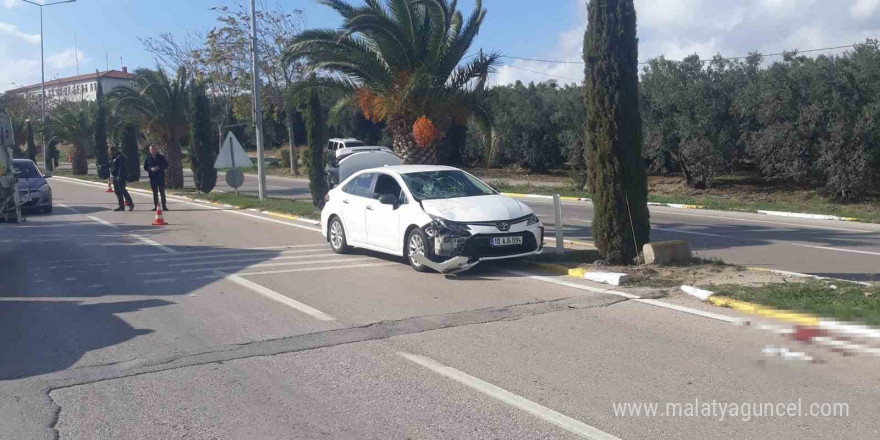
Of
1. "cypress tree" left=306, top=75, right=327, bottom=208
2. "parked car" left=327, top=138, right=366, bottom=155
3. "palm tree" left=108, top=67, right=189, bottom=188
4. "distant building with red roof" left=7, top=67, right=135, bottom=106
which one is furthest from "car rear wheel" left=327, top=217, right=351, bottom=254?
"distant building with red roof" left=7, top=67, right=135, bottom=106

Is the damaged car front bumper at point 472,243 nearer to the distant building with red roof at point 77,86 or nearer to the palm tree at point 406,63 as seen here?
the palm tree at point 406,63

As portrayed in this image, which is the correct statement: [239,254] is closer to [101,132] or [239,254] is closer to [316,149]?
[316,149]

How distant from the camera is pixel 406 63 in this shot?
1667 cm

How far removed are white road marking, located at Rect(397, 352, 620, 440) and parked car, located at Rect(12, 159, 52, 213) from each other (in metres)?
18.1

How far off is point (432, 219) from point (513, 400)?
557 centimetres

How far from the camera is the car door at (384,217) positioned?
12.0 metres

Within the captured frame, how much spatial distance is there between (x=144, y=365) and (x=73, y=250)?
29.1 ft

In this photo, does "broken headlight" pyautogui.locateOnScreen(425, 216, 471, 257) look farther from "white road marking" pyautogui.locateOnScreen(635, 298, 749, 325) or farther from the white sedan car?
"white road marking" pyautogui.locateOnScreen(635, 298, 749, 325)

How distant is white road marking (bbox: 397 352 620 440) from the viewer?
5191 mm

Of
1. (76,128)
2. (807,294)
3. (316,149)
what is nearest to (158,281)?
(807,294)

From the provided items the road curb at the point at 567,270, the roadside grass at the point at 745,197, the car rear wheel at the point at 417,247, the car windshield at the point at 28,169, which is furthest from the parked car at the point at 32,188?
the roadside grass at the point at 745,197

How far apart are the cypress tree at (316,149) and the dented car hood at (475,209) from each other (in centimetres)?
1191

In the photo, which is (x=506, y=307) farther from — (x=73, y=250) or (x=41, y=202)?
(x=41, y=202)

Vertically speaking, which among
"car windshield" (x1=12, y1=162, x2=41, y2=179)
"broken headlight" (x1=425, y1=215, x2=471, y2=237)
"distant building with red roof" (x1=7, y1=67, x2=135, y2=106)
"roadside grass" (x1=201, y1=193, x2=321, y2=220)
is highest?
"distant building with red roof" (x1=7, y1=67, x2=135, y2=106)
